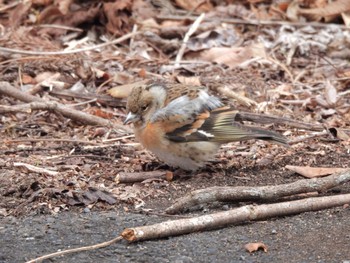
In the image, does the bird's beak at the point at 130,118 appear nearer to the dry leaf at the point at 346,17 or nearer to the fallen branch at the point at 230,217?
the fallen branch at the point at 230,217

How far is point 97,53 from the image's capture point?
→ 945 cm

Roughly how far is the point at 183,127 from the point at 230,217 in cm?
155

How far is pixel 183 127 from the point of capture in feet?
21.7

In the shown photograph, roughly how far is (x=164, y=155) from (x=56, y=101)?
6.62ft

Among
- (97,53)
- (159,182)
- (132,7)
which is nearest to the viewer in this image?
(159,182)

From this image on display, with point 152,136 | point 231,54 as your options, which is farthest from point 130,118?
point 231,54

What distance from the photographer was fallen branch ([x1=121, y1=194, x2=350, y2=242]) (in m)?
4.91

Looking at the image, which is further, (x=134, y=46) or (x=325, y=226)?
(x=134, y=46)

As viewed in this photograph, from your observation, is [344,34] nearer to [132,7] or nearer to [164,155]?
[132,7]

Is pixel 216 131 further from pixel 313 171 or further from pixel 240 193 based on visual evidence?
pixel 240 193

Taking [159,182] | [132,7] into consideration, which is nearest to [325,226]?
[159,182]

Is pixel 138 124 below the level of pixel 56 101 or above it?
above

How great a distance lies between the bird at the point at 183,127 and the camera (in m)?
6.55

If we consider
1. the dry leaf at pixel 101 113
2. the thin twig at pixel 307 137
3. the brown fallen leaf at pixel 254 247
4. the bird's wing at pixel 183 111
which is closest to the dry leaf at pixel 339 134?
the thin twig at pixel 307 137
